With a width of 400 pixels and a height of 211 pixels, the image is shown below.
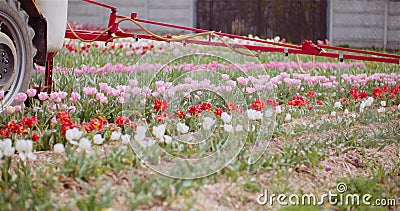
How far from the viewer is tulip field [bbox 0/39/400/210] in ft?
9.31

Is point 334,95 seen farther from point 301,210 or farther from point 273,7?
point 273,7

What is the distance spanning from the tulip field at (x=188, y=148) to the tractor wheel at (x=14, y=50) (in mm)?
97

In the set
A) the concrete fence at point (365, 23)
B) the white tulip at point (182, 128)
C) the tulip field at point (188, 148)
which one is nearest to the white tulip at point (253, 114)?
the tulip field at point (188, 148)

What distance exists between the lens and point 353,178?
3516 mm

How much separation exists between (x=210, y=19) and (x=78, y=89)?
11011 mm

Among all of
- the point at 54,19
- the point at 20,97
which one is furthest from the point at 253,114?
the point at 54,19

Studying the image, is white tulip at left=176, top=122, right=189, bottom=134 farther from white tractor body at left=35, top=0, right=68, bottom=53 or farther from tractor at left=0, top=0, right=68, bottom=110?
white tractor body at left=35, top=0, right=68, bottom=53

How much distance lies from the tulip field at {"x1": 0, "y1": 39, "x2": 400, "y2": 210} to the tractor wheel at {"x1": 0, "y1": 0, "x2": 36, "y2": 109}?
0.10 m

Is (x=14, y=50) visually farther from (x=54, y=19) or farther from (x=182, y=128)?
(x=182, y=128)

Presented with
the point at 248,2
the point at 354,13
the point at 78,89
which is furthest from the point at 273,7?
the point at 78,89

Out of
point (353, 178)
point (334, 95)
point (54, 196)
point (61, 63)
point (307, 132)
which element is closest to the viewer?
point (54, 196)

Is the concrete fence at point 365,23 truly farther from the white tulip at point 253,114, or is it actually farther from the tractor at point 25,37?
the white tulip at point 253,114

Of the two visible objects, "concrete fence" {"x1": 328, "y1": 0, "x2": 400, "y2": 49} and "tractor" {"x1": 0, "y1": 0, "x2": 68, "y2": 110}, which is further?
"concrete fence" {"x1": 328, "y1": 0, "x2": 400, "y2": 49}

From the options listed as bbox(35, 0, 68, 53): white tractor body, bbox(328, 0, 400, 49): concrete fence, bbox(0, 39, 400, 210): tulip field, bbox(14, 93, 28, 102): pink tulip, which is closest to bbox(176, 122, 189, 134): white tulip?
bbox(0, 39, 400, 210): tulip field
